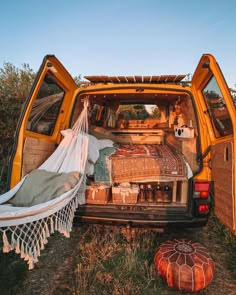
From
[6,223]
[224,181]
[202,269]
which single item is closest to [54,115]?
[6,223]

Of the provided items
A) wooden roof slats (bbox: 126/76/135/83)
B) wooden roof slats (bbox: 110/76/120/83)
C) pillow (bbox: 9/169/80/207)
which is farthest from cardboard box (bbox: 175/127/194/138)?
pillow (bbox: 9/169/80/207)

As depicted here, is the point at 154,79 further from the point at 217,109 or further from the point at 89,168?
the point at 89,168

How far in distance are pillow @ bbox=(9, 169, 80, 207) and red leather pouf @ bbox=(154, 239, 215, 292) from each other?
1013 millimetres

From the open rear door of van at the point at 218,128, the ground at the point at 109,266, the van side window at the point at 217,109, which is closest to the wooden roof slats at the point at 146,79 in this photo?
the open rear door of van at the point at 218,128

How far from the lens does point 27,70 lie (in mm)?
6566

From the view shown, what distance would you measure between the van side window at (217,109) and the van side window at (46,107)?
166 centimetres

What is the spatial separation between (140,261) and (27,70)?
5.60 m

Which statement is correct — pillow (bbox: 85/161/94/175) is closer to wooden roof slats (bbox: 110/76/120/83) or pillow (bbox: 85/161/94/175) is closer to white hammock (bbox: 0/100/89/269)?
white hammock (bbox: 0/100/89/269)

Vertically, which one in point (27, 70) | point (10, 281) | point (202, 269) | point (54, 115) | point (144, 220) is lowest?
point (10, 281)

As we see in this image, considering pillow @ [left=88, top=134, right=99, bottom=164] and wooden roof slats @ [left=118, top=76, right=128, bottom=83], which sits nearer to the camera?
pillow @ [left=88, top=134, right=99, bottom=164]

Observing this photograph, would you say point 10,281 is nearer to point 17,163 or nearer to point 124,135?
point 17,163

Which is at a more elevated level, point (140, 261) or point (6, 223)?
point (6, 223)

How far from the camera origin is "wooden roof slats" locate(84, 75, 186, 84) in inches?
123

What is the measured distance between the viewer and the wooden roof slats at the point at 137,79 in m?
3.12
